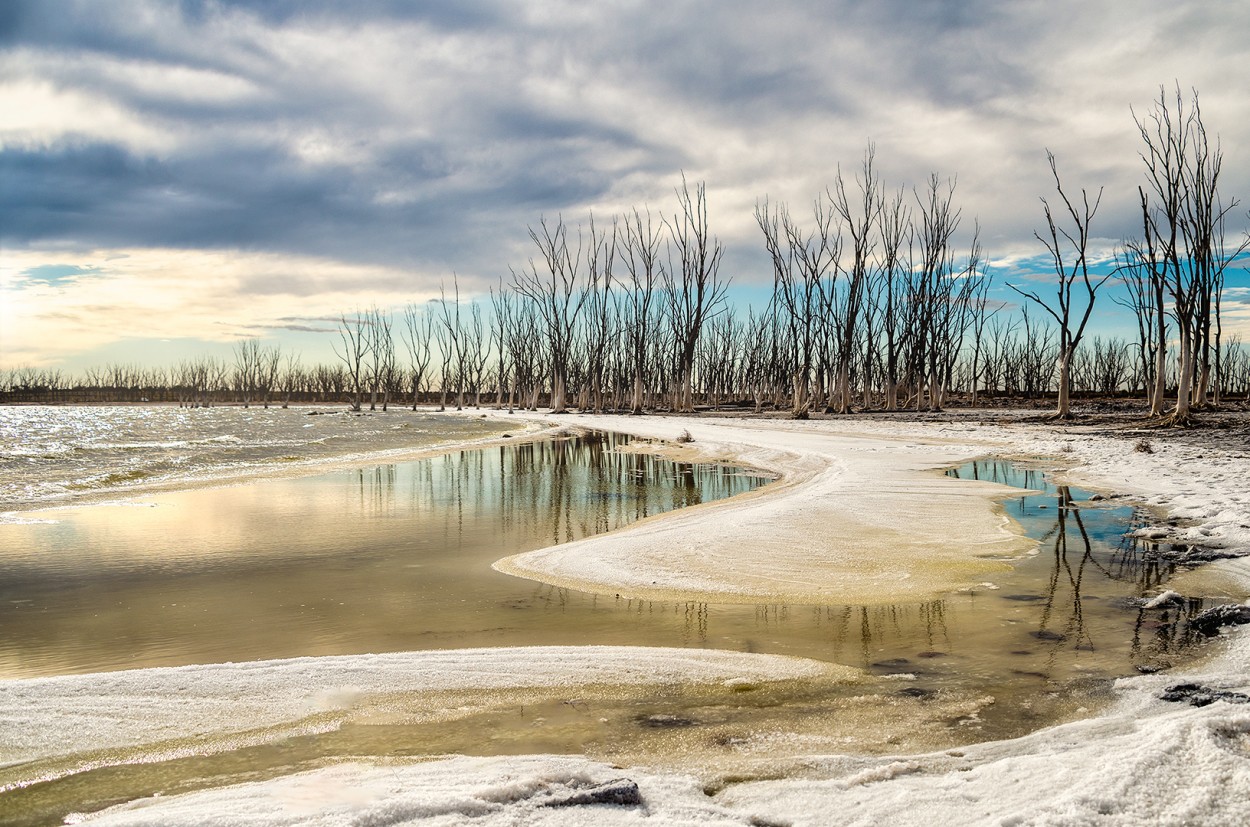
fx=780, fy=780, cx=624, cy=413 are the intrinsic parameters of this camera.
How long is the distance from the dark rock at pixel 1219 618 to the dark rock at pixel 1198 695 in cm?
96

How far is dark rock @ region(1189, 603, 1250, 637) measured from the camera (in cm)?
350

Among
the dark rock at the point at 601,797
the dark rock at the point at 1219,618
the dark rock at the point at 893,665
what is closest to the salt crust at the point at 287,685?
the dark rock at the point at 893,665

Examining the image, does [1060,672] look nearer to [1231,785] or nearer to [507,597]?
[1231,785]

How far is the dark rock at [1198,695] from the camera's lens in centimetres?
254

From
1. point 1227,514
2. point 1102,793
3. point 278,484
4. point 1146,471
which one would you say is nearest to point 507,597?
point 1102,793

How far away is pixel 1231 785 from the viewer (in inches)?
73.7

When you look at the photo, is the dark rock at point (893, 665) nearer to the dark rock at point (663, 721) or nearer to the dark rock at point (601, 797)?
the dark rock at point (663, 721)

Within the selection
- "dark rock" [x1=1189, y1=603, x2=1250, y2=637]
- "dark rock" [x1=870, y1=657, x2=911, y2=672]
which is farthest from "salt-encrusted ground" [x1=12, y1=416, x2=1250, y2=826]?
"dark rock" [x1=870, y1=657, x2=911, y2=672]

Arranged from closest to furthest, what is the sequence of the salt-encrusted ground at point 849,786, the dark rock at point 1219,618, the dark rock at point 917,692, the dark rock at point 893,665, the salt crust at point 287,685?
1. the salt-encrusted ground at point 849,786
2. the salt crust at point 287,685
3. the dark rock at point 917,692
4. the dark rock at point 893,665
5. the dark rock at point 1219,618

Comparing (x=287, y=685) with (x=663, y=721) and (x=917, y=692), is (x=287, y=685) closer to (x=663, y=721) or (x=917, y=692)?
(x=663, y=721)

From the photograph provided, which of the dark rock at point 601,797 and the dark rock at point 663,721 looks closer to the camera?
the dark rock at point 601,797

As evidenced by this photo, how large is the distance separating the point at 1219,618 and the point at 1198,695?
126cm

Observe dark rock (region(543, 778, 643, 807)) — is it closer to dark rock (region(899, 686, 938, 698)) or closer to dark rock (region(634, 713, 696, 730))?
dark rock (region(634, 713, 696, 730))

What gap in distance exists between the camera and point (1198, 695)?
2.60 meters
